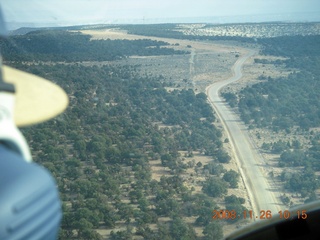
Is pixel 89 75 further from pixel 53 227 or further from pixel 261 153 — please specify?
pixel 53 227

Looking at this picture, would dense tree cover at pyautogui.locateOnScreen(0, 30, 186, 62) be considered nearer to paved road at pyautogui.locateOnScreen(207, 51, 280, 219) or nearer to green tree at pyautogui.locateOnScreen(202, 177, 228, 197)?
paved road at pyautogui.locateOnScreen(207, 51, 280, 219)

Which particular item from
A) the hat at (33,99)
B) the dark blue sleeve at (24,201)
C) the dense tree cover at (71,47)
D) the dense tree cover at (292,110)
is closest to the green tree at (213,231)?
the dense tree cover at (292,110)

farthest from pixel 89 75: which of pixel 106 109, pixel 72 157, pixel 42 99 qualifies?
pixel 42 99

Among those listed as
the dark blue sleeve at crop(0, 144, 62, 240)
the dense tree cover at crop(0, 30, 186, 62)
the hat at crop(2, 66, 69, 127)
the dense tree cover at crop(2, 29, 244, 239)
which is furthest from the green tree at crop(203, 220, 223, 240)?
the dense tree cover at crop(0, 30, 186, 62)

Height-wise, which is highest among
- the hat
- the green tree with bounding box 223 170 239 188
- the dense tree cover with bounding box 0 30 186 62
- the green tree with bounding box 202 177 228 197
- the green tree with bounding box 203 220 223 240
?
the hat

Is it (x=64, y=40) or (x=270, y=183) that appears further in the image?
(x=64, y=40)

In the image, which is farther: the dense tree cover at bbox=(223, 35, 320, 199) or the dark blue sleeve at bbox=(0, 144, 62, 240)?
the dense tree cover at bbox=(223, 35, 320, 199)
